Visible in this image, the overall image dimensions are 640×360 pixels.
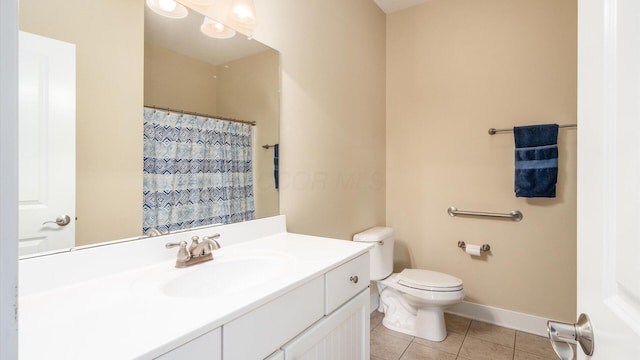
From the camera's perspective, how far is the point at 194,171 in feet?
4.15

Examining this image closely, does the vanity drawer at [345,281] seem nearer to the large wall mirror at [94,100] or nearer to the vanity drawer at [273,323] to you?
the vanity drawer at [273,323]

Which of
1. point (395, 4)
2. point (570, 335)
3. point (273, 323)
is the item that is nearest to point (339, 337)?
point (273, 323)

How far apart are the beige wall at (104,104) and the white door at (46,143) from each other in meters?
0.02

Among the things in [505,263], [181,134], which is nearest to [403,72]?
[505,263]

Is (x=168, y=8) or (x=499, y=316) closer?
(x=168, y=8)

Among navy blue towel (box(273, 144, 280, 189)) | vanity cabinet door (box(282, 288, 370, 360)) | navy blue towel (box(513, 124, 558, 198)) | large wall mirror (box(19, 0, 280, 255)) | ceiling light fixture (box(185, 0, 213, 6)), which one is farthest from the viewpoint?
navy blue towel (box(513, 124, 558, 198))

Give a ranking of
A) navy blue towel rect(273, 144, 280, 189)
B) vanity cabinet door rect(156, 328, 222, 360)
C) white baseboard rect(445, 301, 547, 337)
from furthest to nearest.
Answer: white baseboard rect(445, 301, 547, 337), navy blue towel rect(273, 144, 280, 189), vanity cabinet door rect(156, 328, 222, 360)

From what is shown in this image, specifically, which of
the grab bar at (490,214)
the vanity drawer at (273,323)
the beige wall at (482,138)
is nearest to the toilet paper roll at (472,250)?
the beige wall at (482,138)

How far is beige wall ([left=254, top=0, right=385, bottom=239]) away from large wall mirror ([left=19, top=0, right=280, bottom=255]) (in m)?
0.51

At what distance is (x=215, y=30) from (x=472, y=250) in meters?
2.29

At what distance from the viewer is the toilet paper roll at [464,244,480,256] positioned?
90.9 inches

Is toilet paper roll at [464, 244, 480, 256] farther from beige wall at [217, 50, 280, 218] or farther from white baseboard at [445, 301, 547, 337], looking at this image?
beige wall at [217, 50, 280, 218]

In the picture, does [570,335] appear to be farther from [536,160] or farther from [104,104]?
[536,160]

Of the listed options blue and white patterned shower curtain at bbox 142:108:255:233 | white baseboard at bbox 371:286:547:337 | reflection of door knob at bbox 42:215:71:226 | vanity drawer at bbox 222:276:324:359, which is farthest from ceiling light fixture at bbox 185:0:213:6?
white baseboard at bbox 371:286:547:337
